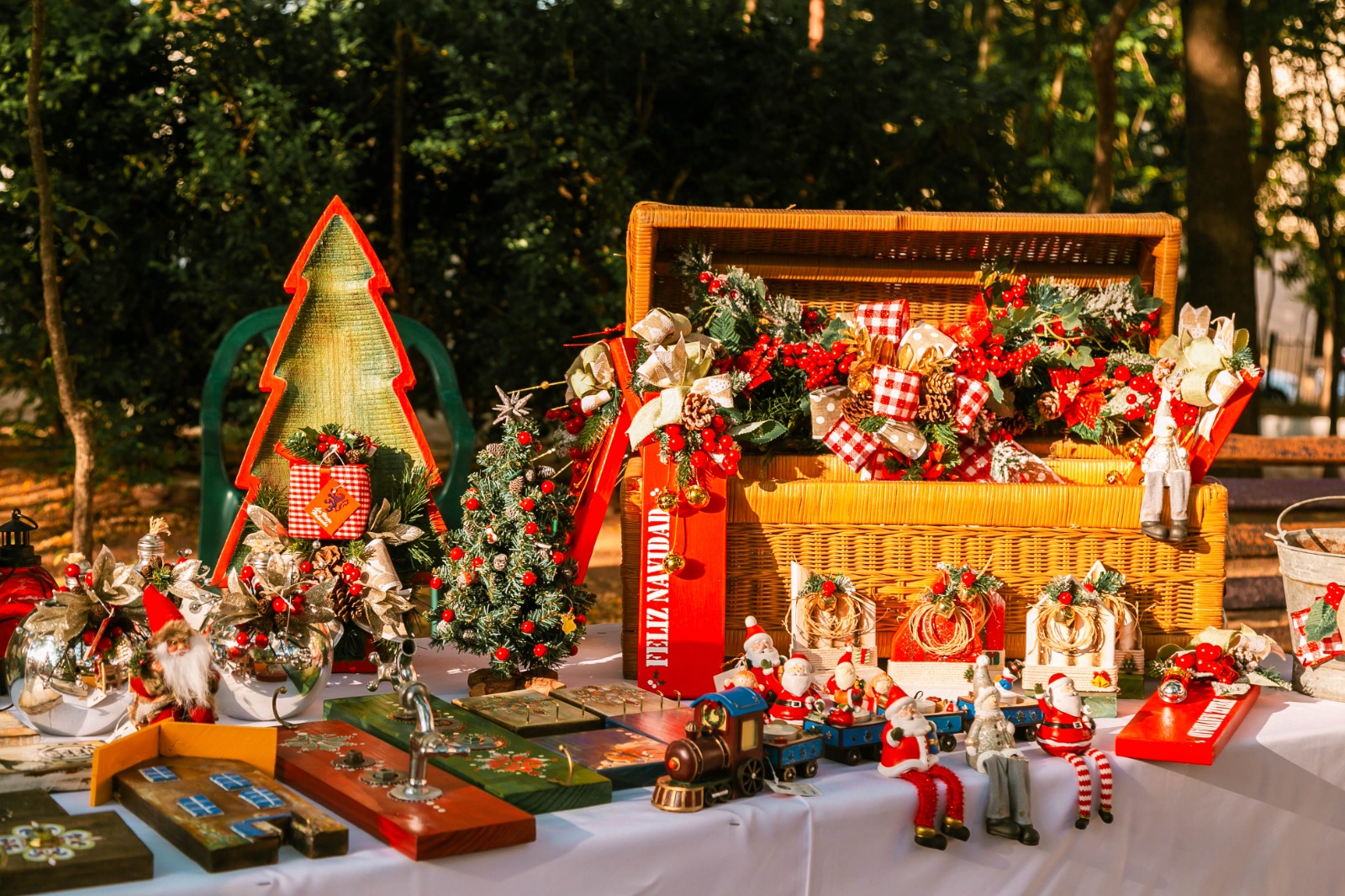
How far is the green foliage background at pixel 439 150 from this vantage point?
5191mm

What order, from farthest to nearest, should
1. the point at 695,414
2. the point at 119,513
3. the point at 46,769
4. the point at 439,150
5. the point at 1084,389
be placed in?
1. the point at 119,513
2. the point at 439,150
3. the point at 1084,389
4. the point at 695,414
5. the point at 46,769

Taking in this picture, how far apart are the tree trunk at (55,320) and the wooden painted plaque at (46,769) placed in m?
2.74

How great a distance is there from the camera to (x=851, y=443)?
7.14 ft

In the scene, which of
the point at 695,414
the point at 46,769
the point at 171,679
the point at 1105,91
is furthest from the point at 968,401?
the point at 1105,91

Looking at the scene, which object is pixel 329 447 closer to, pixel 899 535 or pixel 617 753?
pixel 617 753

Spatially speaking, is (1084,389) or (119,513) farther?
(119,513)

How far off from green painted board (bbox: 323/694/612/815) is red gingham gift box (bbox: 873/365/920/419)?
92 cm

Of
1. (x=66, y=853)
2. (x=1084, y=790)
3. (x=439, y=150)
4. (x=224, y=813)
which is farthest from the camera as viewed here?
(x=439, y=150)

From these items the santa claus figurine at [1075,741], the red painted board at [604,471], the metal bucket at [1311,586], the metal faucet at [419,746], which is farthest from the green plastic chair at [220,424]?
the metal bucket at [1311,586]

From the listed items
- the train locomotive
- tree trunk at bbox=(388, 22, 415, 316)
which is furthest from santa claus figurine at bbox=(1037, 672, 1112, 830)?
tree trunk at bbox=(388, 22, 415, 316)

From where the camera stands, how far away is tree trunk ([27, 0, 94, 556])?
387 cm

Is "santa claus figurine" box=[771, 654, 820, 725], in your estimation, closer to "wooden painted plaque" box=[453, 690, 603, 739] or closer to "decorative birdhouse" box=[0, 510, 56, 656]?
"wooden painted plaque" box=[453, 690, 603, 739]

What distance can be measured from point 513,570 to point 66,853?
0.81m

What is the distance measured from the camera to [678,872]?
1.42 m
